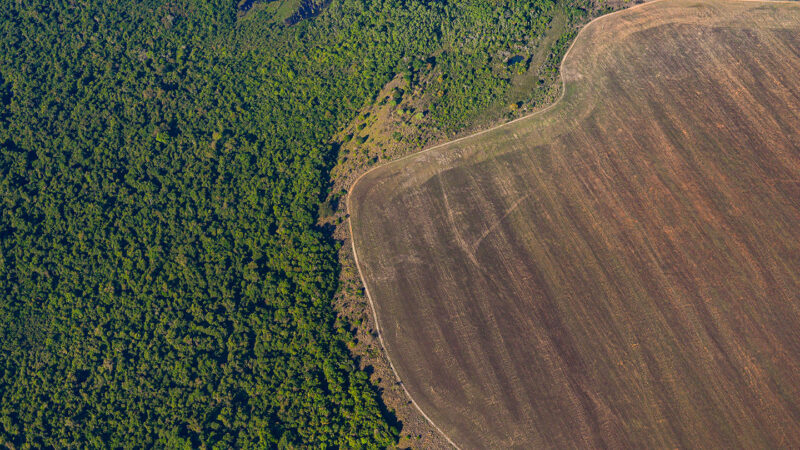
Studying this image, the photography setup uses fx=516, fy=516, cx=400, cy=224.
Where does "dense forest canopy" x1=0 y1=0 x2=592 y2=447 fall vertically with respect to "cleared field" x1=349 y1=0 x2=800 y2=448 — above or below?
above

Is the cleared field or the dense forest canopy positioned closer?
the cleared field

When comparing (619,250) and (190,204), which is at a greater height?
(190,204)

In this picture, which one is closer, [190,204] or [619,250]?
[619,250]

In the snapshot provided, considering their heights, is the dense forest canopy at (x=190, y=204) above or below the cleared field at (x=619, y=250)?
above

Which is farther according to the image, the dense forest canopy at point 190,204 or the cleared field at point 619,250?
the dense forest canopy at point 190,204
